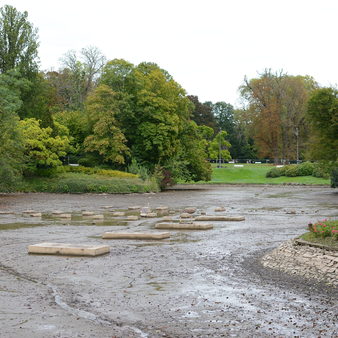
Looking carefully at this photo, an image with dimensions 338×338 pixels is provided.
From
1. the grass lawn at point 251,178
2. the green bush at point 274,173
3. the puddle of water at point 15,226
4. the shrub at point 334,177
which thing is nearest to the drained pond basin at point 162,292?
the puddle of water at point 15,226

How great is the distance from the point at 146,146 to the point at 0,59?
54.1ft

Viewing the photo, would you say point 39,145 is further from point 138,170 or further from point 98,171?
point 138,170

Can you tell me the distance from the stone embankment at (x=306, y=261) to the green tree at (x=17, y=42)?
43.6 meters

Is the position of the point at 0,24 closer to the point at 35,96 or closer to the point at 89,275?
the point at 35,96

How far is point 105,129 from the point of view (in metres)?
47.2

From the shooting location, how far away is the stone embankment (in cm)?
990

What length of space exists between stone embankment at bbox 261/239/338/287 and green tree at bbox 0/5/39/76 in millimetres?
43601

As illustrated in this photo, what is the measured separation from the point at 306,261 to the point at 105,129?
3780cm

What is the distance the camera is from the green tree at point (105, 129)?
4709 centimetres

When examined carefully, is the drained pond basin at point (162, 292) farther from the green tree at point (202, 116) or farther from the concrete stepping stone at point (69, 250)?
the green tree at point (202, 116)

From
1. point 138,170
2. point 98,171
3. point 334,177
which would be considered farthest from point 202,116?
point 98,171

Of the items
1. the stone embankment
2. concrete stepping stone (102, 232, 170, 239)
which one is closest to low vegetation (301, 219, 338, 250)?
the stone embankment

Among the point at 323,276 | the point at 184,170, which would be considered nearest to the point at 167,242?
the point at 323,276

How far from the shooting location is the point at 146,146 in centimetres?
4894
